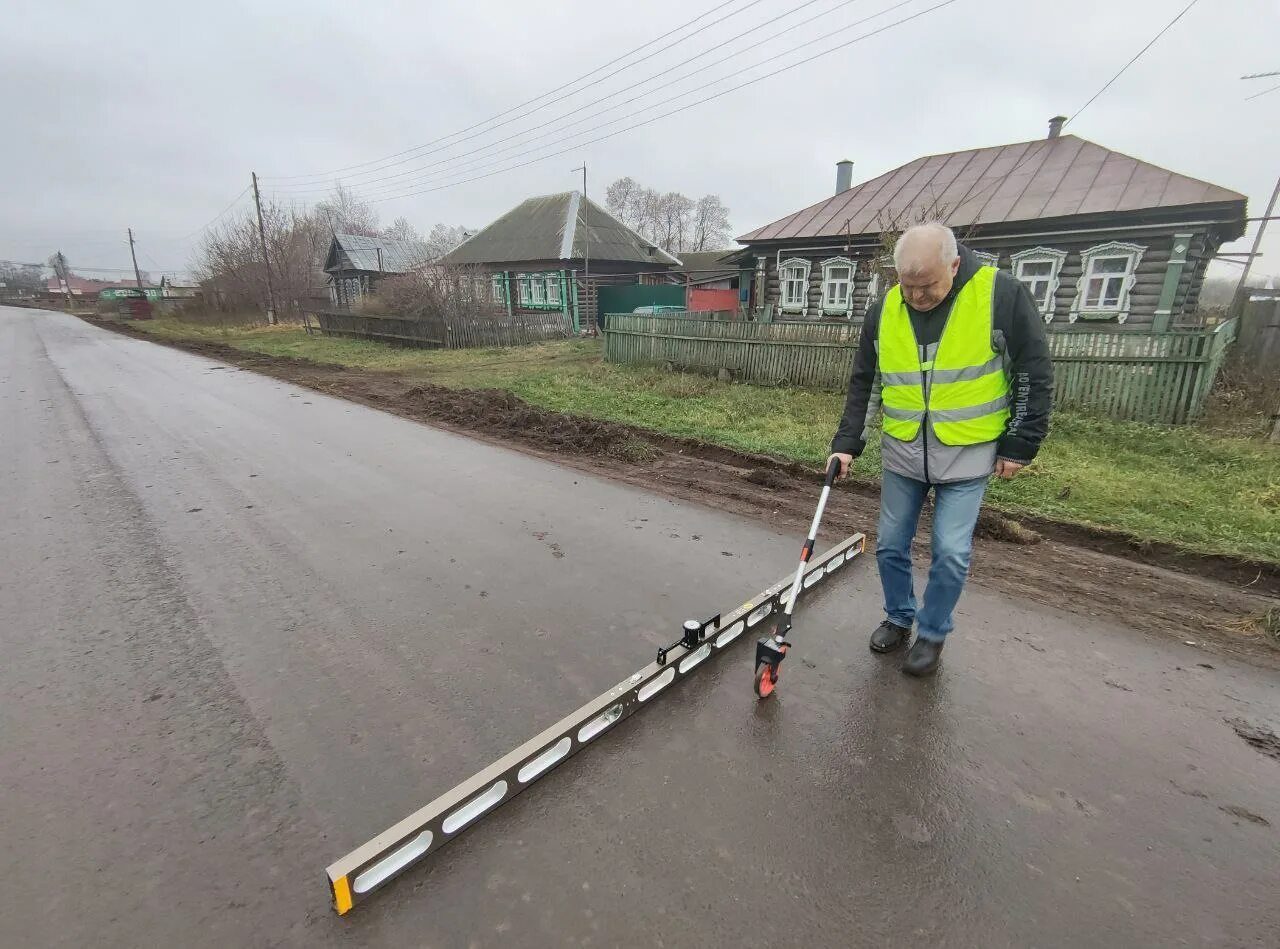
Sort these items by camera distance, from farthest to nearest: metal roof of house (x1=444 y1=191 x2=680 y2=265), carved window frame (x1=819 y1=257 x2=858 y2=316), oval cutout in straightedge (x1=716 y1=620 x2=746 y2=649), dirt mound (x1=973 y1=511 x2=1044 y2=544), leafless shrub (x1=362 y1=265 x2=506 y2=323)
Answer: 1. metal roof of house (x1=444 y1=191 x2=680 y2=265)
2. leafless shrub (x1=362 y1=265 x2=506 y2=323)
3. carved window frame (x1=819 y1=257 x2=858 y2=316)
4. dirt mound (x1=973 y1=511 x2=1044 y2=544)
5. oval cutout in straightedge (x1=716 y1=620 x2=746 y2=649)

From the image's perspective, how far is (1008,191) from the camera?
15570mm

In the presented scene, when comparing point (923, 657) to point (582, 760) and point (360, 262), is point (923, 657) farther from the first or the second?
point (360, 262)

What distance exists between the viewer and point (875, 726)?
8.53 ft

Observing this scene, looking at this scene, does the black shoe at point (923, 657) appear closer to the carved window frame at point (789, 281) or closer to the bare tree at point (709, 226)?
the carved window frame at point (789, 281)

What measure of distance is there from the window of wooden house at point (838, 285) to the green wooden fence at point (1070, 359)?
6820mm

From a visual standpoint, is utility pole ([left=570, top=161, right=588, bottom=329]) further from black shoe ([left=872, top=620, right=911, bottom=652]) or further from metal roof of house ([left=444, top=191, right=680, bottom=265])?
black shoe ([left=872, top=620, right=911, bottom=652])

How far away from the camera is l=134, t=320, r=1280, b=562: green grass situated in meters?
4.88

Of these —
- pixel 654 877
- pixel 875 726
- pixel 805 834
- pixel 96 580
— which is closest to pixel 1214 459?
pixel 875 726

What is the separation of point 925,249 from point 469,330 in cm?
2018

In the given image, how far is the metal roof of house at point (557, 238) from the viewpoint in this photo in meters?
26.9

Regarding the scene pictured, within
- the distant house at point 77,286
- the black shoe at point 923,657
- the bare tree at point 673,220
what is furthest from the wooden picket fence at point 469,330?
the distant house at point 77,286

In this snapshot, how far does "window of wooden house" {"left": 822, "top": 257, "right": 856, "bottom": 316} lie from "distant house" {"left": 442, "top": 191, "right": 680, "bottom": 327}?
36.5 ft

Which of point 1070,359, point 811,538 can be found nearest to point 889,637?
point 811,538

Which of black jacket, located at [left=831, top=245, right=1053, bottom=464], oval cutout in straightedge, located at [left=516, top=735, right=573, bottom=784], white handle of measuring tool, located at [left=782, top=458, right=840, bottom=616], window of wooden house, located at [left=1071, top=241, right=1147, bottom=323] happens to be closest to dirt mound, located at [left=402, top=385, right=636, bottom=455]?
white handle of measuring tool, located at [left=782, top=458, right=840, bottom=616]
